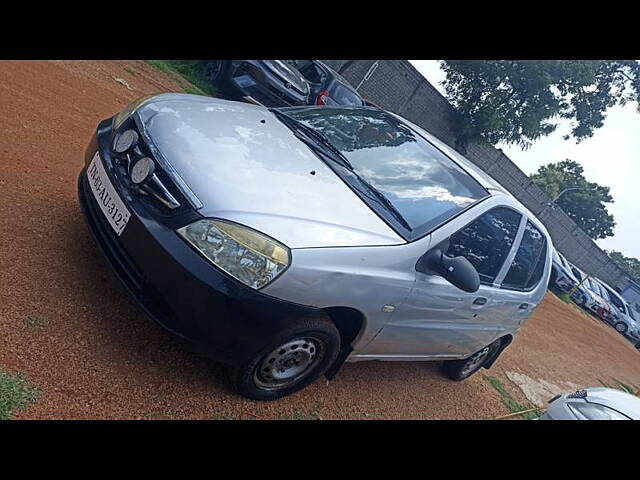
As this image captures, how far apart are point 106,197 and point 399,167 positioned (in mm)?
1846

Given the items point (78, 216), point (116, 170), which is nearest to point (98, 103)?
point (78, 216)

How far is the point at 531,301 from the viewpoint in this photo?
398cm

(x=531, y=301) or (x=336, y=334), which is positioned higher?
(x=531, y=301)

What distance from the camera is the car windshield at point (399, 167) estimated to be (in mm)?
2828

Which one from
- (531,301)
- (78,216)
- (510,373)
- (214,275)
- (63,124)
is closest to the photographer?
(214,275)

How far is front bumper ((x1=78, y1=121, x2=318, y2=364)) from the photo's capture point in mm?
2104

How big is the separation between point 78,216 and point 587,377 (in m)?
7.60

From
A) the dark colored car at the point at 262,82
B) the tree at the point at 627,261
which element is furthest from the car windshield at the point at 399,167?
the tree at the point at 627,261

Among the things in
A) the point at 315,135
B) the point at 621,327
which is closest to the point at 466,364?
the point at 315,135

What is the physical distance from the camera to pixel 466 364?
4.19m

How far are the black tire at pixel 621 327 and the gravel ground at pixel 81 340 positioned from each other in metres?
14.9

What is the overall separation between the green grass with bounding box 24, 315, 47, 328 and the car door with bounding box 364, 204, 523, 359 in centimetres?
175

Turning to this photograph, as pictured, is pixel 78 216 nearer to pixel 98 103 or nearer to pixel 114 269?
pixel 114 269

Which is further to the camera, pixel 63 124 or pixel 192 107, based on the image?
pixel 63 124
